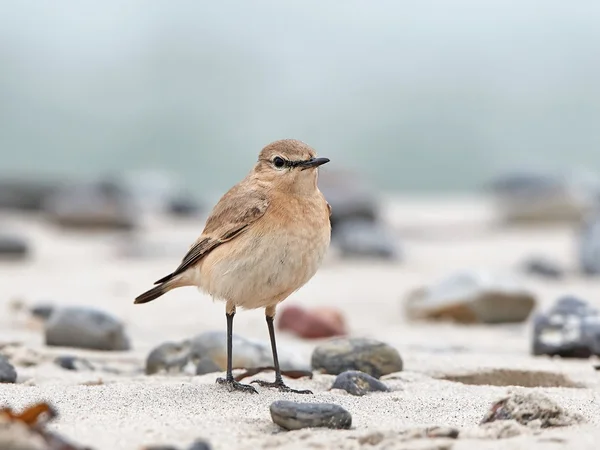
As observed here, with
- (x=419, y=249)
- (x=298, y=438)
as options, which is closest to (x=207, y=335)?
(x=298, y=438)

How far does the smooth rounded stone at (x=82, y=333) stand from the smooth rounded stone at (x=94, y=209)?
27.6 feet

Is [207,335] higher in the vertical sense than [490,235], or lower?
lower

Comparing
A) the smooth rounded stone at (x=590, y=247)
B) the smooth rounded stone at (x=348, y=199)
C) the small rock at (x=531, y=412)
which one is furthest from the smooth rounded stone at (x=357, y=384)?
the smooth rounded stone at (x=348, y=199)

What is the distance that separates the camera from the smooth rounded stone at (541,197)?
16188mm

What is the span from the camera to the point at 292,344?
734cm

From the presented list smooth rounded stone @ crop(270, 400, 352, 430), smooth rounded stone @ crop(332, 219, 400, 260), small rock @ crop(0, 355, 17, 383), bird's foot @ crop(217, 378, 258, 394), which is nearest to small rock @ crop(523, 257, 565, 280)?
smooth rounded stone @ crop(332, 219, 400, 260)

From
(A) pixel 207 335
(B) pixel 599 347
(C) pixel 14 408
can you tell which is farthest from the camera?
(B) pixel 599 347

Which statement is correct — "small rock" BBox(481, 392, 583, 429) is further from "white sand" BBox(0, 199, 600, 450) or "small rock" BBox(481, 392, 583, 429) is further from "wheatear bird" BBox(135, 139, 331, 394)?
"wheatear bird" BBox(135, 139, 331, 394)

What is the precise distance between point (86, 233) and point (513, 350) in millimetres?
9083

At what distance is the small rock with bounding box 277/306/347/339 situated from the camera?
7.89 metres

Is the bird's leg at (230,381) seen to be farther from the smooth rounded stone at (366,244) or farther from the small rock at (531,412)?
the smooth rounded stone at (366,244)

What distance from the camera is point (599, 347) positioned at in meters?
6.72

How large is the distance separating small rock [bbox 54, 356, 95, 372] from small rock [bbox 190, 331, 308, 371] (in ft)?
2.14

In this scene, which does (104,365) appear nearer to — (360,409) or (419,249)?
(360,409)
